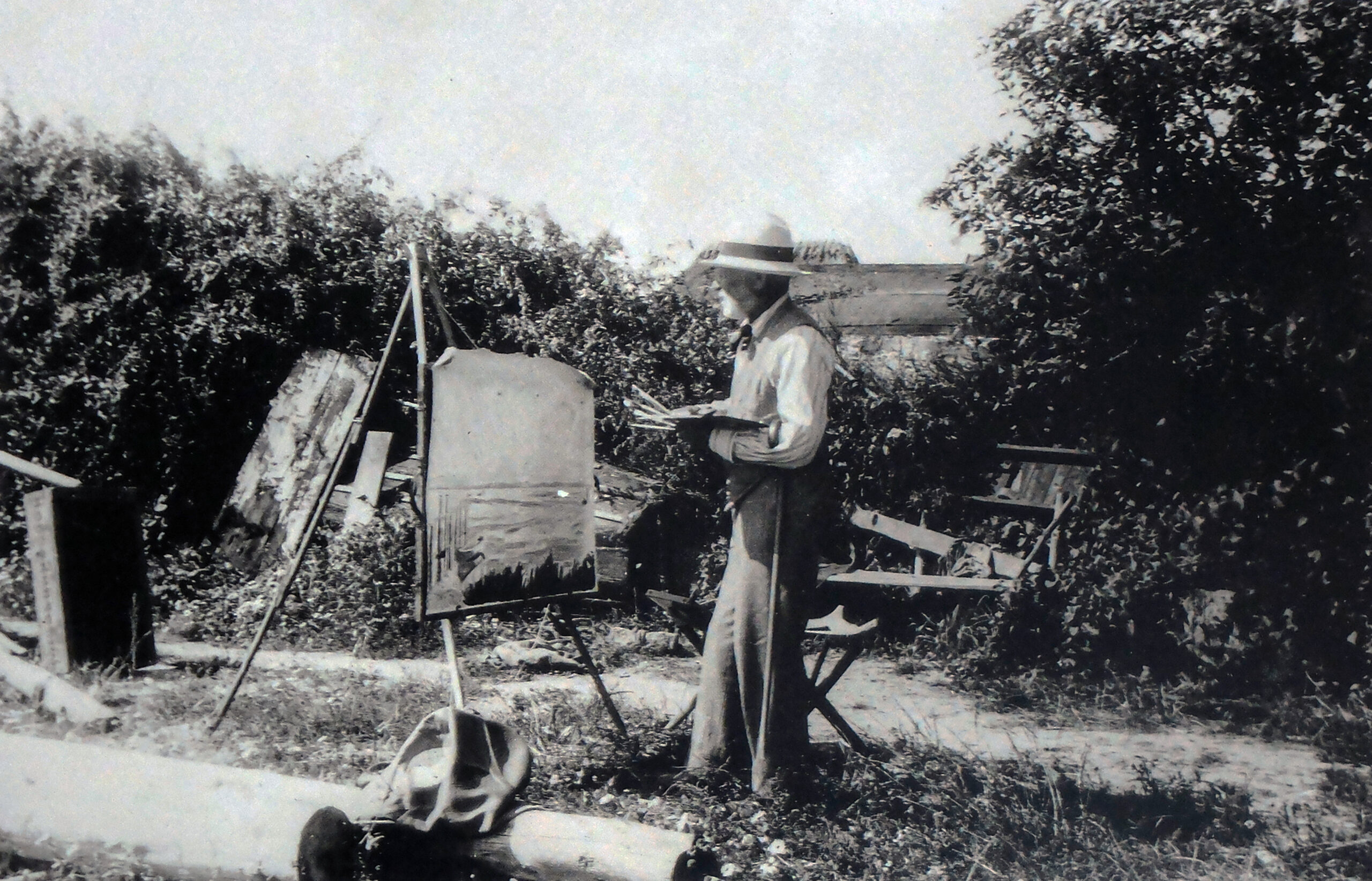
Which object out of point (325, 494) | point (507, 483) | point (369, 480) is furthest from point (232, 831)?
point (369, 480)

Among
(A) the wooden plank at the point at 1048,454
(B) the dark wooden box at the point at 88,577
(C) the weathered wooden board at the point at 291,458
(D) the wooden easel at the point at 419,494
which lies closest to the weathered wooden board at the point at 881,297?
(A) the wooden plank at the point at 1048,454

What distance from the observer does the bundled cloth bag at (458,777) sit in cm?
289

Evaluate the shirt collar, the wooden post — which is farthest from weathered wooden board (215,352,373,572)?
the shirt collar

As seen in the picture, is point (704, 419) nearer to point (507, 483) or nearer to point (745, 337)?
point (745, 337)

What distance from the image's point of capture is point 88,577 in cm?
468

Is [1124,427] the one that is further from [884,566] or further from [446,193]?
[446,193]

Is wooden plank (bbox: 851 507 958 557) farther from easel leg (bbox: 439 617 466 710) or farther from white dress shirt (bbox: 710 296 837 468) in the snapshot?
easel leg (bbox: 439 617 466 710)

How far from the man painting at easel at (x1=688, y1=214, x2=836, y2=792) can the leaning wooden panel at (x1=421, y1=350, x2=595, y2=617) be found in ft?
2.46

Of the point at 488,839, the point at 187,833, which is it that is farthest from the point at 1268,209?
the point at 187,833

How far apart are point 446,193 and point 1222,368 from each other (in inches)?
198

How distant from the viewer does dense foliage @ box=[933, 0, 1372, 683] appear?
3.73 metres

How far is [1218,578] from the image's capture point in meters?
4.60

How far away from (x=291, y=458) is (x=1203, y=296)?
18.3 feet

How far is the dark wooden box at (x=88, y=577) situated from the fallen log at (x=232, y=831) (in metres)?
1.64
